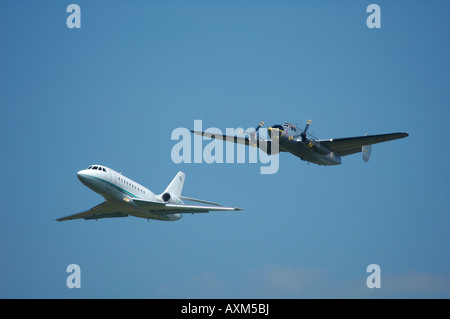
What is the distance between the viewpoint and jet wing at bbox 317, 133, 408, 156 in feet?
191

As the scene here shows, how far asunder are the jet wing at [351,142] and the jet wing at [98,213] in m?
21.3

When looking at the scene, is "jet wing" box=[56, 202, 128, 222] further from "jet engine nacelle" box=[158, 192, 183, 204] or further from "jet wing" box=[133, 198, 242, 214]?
"jet engine nacelle" box=[158, 192, 183, 204]

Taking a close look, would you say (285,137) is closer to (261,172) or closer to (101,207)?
(261,172)

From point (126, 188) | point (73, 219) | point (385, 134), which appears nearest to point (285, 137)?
point (385, 134)

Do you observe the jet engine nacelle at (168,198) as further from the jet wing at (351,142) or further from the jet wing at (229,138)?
the jet wing at (351,142)

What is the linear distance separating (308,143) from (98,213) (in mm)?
21779

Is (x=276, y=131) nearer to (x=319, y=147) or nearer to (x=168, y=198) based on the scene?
(x=319, y=147)

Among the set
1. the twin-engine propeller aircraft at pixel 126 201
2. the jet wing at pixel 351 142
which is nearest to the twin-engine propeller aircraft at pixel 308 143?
the jet wing at pixel 351 142

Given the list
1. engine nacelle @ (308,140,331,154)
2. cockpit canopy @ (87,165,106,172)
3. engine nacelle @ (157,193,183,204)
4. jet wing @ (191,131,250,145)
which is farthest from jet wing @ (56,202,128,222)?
engine nacelle @ (308,140,331,154)

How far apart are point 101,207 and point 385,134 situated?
27.5 m

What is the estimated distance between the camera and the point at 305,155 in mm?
62031

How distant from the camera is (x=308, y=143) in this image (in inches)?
2392

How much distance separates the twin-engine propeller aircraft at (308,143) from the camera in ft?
195

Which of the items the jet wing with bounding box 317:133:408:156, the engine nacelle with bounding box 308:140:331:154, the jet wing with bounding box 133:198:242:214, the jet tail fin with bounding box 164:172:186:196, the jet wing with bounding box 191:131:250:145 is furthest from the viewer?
the jet tail fin with bounding box 164:172:186:196
